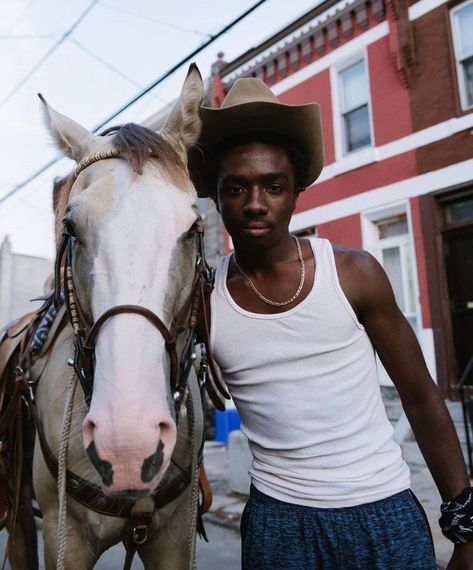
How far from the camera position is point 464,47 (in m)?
7.21

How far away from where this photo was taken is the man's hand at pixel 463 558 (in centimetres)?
A: 134

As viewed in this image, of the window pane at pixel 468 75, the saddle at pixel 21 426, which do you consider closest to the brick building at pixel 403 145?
the window pane at pixel 468 75

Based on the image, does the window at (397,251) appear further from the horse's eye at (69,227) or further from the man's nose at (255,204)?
the horse's eye at (69,227)

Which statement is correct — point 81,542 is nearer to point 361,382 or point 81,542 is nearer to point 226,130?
point 361,382

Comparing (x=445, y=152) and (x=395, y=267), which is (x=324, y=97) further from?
(x=395, y=267)

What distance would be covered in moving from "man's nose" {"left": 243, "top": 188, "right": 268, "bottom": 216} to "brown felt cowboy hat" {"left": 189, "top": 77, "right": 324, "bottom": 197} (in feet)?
0.86

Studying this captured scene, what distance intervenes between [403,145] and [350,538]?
740 centimetres

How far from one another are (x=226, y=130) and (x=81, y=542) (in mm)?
1618

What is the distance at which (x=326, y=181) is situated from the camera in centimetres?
877

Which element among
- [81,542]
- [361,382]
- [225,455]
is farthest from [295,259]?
[225,455]

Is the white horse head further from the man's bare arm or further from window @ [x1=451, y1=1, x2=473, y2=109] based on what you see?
window @ [x1=451, y1=1, x2=473, y2=109]

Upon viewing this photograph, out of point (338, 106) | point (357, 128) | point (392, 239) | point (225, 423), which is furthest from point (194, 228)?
point (338, 106)

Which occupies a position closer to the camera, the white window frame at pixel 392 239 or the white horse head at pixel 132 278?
the white horse head at pixel 132 278

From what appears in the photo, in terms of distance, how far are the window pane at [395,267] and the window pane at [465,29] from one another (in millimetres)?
3196
